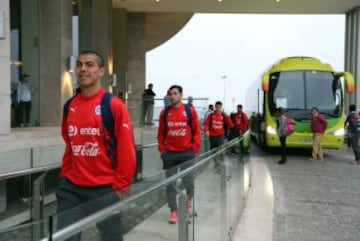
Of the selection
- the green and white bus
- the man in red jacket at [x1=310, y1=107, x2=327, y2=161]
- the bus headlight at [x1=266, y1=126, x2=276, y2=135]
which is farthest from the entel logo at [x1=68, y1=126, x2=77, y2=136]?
the bus headlight at [x1=266, y1=126, x2=276, y2=135]

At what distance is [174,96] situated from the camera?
7.39 metres

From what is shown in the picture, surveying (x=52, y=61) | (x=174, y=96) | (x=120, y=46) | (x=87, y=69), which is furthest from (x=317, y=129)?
(x=120, y=46)

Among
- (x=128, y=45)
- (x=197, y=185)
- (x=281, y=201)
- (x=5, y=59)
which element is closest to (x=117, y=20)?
(x=128, y=45)

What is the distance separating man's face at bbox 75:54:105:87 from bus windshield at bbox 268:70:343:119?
53.3 feet

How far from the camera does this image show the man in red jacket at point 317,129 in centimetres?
1791

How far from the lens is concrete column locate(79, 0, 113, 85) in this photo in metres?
26.4

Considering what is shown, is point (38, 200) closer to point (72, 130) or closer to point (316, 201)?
point (72, 130)

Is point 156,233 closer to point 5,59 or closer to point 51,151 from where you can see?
point 51,151

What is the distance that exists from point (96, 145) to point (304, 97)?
16612mm

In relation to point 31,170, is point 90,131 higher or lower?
higher

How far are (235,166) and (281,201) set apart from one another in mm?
2110

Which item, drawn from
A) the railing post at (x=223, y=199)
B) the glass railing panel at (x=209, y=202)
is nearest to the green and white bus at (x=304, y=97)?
the railing post at (x=223, y=199)

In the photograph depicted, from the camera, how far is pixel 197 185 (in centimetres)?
503

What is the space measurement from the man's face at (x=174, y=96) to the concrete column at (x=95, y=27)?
19.2 m
